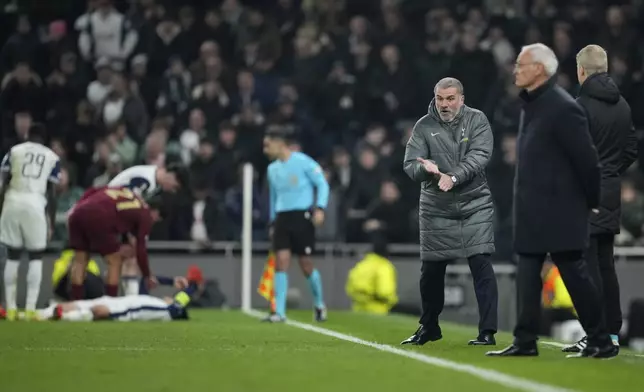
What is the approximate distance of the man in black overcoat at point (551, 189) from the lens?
30.2ft

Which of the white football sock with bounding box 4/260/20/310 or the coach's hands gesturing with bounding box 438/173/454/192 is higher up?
the coach's hands gesturing with bounding box 438/173/454/192

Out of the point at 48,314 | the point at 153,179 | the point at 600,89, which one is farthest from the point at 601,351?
the point at 153,179

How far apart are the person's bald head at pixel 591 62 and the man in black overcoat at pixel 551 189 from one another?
1.33 m

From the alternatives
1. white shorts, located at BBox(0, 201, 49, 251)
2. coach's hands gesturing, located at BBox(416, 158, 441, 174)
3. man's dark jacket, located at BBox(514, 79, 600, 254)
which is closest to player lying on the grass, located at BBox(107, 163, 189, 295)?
white shorts, located at BBox(0, 201, 49, 251)

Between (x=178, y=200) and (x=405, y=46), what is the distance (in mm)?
4980

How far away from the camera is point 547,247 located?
925 centimetres

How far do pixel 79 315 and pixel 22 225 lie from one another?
1.48 m

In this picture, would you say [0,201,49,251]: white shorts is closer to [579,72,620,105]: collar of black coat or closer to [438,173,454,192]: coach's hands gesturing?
[438,173,454,192]: coach's hands gesturing

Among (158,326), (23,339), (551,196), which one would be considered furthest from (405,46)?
(551,196)

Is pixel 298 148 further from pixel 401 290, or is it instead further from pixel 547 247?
pixel 547 247

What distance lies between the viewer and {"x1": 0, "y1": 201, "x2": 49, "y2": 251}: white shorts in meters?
16.7

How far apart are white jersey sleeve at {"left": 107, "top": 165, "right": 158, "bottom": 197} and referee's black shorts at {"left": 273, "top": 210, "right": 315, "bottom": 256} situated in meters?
1.58

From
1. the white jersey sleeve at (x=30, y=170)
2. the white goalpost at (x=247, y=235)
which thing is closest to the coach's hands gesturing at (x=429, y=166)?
the white jersey sleeve at (x=30, y=170)

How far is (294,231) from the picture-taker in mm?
17188
